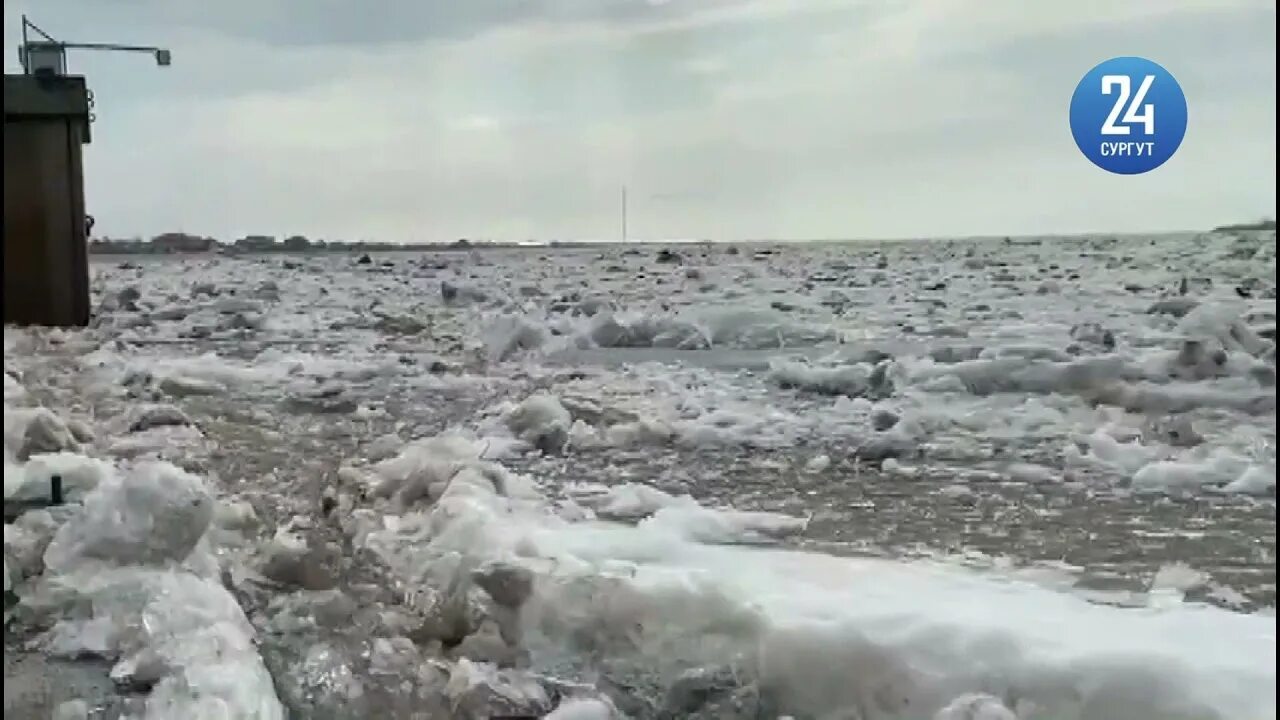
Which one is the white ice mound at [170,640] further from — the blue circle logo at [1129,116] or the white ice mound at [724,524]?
the blue circle logo at [1129,116]

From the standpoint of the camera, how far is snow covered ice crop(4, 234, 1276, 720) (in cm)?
88

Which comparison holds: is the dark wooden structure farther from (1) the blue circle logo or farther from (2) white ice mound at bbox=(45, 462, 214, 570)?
(1) the blue circle logo

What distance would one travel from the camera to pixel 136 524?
1.18 m

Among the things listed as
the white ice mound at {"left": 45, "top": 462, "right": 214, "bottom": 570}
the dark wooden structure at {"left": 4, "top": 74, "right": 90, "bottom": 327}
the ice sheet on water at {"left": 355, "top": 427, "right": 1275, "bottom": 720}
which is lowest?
the ice sheet on water at {"left": 355, "top": 427, "right": 1275, "bottom": 720}

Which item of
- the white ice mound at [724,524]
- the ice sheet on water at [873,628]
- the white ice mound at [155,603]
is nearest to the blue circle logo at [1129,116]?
the ice sheet on water at [873,628]

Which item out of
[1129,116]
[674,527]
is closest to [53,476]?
[674,527]

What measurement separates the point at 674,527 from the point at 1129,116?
2.26 ft

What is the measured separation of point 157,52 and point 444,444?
2.47 feet

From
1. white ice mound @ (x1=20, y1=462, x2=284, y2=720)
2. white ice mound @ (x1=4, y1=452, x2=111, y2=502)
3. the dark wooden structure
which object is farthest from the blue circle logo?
the dark wooden structure

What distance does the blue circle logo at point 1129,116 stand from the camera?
973 mm

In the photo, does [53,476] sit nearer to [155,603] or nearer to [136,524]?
[136,524]

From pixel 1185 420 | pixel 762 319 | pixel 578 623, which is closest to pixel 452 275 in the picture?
pixel 762 319

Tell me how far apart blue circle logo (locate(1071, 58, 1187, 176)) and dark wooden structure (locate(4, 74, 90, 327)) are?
1324 mm

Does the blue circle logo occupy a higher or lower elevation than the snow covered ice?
higher
